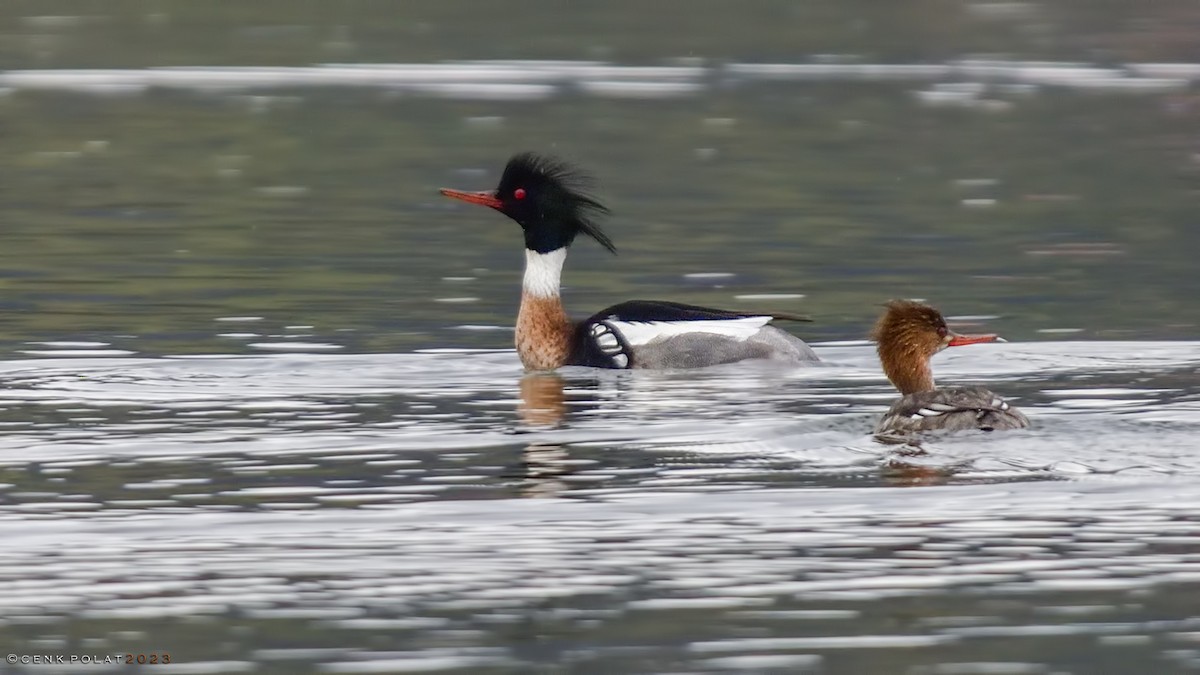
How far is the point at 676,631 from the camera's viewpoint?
8.36 metres

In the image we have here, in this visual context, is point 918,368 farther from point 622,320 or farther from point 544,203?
point 544,203

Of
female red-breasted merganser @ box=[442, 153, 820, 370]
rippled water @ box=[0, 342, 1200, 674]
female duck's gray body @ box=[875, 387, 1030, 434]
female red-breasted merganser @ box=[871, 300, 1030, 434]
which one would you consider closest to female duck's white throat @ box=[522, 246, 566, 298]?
female red-breasted merganser @ box=[442, 153, 820, 370]

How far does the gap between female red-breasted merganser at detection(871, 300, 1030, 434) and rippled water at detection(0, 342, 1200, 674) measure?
16cm

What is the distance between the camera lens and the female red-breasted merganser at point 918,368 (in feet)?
37.9

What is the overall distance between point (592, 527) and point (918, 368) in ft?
11.0

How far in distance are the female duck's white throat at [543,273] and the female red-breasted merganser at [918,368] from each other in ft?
10.0

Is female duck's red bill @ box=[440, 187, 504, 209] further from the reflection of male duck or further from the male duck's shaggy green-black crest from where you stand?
the reflection of male duck

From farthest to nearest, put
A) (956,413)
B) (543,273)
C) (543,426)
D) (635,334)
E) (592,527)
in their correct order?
(543,273) → (635,334) → (543,426) → (956,413) → (592,527)

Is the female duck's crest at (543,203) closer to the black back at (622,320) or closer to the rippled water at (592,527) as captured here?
the black back at (622,320)

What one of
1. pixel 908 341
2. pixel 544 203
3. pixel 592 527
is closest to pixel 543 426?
pixel 908 341

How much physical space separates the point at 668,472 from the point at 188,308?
6.79 meters

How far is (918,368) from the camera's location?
12633 mm

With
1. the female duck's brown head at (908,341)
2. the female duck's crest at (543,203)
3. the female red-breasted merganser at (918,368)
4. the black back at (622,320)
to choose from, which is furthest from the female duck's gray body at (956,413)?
the female duck's crest at (543,203)

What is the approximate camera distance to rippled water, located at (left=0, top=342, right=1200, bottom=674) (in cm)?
827
